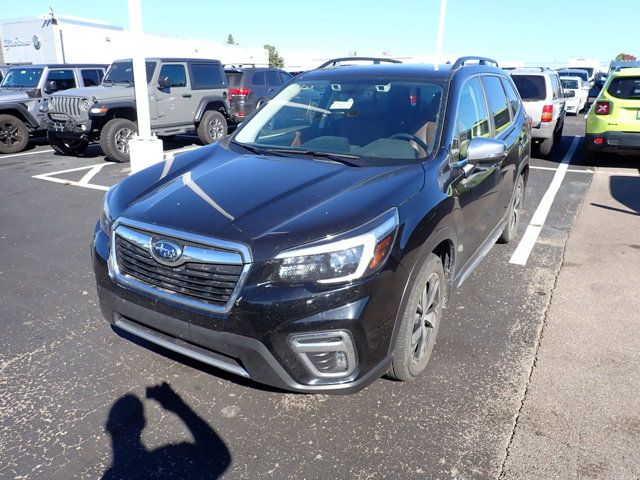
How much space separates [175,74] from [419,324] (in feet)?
32.6

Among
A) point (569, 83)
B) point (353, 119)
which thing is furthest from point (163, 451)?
point (569, 83)

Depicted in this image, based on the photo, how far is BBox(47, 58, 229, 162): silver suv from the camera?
9.80m

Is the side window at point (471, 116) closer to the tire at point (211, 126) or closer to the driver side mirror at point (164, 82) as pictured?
the driver side mirror at point (164, 82)

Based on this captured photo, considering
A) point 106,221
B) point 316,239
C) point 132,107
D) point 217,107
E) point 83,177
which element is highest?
point 316,239

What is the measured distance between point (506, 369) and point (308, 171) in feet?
5.75

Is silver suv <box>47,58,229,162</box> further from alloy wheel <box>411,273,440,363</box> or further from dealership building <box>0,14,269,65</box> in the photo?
dealership building <box>0,14,269,65</box>

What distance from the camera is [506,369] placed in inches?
125

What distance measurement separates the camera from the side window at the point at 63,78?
39.1ft

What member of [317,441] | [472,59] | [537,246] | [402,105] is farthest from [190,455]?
[537,246]

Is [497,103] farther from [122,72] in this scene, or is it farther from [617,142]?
[122,72]

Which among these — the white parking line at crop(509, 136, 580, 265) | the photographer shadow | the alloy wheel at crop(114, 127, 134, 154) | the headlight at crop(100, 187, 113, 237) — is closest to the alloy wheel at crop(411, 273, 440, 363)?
the photographer shadow

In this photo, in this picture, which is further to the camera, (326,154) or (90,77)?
(90,77)

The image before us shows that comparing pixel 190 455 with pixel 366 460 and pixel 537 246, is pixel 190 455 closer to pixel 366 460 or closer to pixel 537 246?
pixel 366 460

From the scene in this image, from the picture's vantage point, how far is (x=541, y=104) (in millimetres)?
10156
